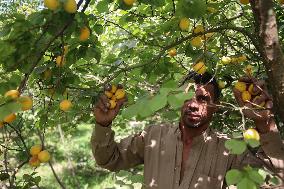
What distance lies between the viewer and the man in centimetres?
244

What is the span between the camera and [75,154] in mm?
11734

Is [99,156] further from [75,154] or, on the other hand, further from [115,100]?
[75,154]

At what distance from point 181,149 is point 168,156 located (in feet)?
0.32

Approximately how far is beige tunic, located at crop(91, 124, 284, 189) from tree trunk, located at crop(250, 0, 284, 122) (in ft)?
2.31

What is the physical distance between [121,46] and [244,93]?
1.49m

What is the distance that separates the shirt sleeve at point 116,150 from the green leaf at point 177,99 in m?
1.22

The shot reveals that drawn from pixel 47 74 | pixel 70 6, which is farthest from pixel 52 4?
pixel 47 74

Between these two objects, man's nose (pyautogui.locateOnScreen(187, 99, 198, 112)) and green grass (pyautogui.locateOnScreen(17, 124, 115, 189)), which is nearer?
man's nose (pyautogui.locateOnScreen(187, 99, 198, 112))

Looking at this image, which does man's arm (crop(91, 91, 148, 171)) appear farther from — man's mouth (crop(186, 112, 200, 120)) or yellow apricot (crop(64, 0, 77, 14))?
yellow apricot (crop(64, 0, 77, 14))

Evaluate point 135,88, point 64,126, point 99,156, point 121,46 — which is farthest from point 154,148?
point 64,126

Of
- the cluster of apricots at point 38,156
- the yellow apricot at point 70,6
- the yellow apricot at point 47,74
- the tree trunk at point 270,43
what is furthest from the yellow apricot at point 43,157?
the tree trunk at point 270,43

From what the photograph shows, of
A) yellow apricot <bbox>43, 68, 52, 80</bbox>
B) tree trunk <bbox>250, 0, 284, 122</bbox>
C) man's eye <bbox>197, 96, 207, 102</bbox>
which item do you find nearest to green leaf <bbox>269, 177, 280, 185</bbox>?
tree trunk <bbox>250, 0, 284, 122</bbox>

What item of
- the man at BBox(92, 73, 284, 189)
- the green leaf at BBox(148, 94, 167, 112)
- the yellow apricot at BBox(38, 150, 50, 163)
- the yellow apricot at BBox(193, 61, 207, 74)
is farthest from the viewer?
the man at BBox(92, 73, 284, 189)

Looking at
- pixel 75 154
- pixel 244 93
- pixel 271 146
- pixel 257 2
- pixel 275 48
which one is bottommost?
pixel 75 154
